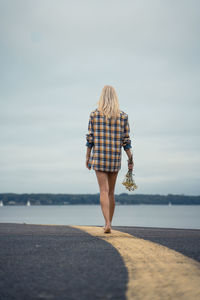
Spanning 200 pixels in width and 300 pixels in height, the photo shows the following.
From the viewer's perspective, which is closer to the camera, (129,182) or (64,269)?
(64,269)

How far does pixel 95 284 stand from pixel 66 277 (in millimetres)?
318

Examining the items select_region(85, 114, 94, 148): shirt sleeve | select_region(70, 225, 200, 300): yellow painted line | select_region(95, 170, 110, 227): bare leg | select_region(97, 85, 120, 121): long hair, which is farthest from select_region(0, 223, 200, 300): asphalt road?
select_region(97, 85, 120, 121): long hair

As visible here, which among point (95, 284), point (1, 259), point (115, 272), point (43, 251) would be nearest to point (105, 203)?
point (43, 251)

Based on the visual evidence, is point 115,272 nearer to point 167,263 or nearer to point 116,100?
point 167,263

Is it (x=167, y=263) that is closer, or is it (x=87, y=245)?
(x=167, y=263)

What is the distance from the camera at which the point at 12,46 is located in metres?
33.1

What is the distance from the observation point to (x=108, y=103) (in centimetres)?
600

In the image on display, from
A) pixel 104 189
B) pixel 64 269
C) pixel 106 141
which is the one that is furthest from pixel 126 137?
pixel 64 269

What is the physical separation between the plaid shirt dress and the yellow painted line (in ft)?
6.81

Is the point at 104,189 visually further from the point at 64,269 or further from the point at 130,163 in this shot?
the point at 64,269

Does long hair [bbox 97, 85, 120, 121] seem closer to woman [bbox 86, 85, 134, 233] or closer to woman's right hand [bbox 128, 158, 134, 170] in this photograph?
woman [bbox 86, 85, 134, 233]

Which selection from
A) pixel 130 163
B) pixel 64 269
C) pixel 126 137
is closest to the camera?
pixel 64 269

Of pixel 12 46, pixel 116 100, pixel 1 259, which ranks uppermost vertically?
pixel 12 46

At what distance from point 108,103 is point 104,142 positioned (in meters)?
0.68
